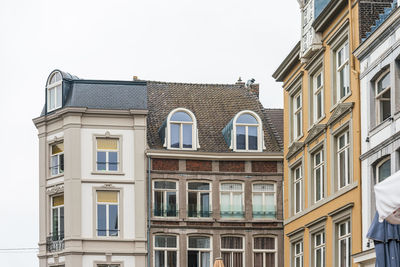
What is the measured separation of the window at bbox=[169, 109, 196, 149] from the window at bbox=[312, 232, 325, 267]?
1739 centimetres

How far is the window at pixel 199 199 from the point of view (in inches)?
2030

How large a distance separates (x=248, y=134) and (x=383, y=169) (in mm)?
24238

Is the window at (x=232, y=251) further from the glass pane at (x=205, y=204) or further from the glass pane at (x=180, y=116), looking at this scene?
the glass pane at (x=180, y=116)

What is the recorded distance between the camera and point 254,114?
52.2 m

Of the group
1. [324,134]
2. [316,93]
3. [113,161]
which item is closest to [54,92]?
[113,161]

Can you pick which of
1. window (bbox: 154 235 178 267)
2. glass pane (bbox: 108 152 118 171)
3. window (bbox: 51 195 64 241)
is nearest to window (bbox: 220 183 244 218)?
window (bbox: 154 235 178 267)

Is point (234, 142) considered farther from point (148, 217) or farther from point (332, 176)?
point (332, 176)

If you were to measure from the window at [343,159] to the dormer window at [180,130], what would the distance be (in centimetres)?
2010

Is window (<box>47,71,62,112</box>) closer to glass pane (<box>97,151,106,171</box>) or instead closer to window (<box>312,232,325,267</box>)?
glass pane (<box>97,151,106,171</box>)

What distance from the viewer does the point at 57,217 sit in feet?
168

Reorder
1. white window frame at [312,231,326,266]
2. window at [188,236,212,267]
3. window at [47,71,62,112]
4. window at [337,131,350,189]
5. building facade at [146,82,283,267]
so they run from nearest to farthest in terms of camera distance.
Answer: window at [337,131,350,189]
white window frame at [312,231,326,266]
building facade at [146,82,283,267]
window at [188,236,212,267]
window at [47,71,62,112]

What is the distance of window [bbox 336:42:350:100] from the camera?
31.6 m

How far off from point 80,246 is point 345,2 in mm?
22873

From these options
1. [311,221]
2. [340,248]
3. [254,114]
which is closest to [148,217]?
[254,114]
